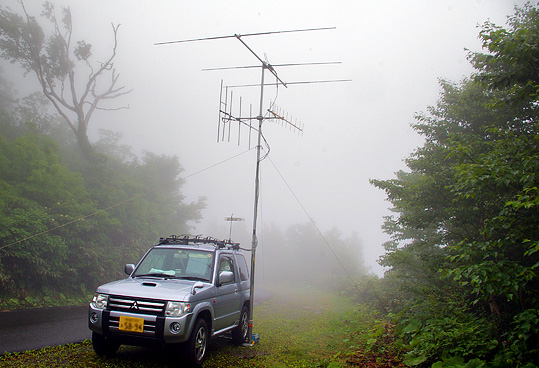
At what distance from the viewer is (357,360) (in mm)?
7941

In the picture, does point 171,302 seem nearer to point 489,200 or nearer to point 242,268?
point 242,268

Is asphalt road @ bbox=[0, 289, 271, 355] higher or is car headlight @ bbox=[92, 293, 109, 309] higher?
car headlight @ bbox=[92, 293, 109, 309]

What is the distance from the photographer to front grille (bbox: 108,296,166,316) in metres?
6.18

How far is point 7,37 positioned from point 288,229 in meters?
49.6

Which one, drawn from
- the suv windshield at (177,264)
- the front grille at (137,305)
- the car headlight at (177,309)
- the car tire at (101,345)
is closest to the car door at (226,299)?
the suv windshield at (177,264)

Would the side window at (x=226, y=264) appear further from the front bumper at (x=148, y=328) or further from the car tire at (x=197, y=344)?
the front bumper at (x=148, y=328)

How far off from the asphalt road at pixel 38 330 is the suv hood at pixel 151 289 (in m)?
2.56

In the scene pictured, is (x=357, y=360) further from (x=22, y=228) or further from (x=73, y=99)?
(x=73, y=99)

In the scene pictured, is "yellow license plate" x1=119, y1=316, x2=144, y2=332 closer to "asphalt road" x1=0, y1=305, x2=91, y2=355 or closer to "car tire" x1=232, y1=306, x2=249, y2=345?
"asphalt road" x1=0, y1=305, x2=91, y2=355

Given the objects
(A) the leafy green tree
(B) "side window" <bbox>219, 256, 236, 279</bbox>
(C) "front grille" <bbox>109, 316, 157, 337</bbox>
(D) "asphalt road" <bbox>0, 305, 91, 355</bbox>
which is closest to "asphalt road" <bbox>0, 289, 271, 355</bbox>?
(D) "asphalt road" <bbox>0, 305, 91, 355</bbox>

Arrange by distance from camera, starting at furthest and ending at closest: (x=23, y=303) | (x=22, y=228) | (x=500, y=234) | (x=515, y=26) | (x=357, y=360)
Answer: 1. (x=22, y=228)
2. (x=23, y=303)
3. (x=515, y=26)
4. (x=500, y=234)
5. (x=357, y=360)

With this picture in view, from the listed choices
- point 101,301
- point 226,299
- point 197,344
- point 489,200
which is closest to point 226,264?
point 226,299

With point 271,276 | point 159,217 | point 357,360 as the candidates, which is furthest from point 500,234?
point 271,276

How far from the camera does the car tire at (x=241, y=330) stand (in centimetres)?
906
